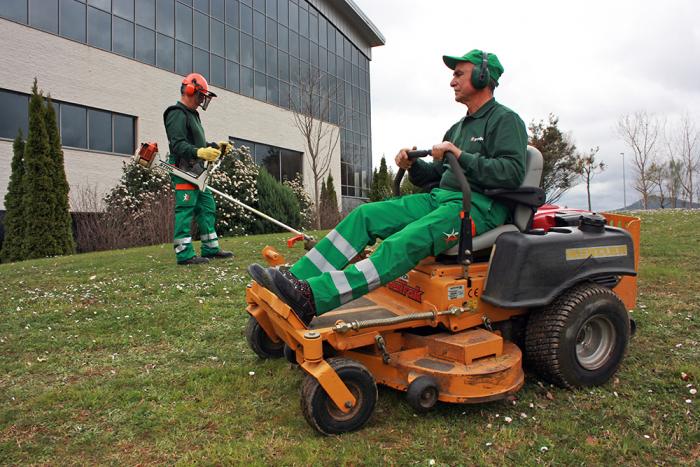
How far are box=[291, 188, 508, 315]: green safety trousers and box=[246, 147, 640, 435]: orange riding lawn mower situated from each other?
10 centimetres

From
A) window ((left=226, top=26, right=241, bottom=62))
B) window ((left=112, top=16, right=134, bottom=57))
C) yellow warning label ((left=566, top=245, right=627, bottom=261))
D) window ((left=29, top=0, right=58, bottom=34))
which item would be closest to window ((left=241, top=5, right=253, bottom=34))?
window ((left=226, top=26, right=241, bottom=62))

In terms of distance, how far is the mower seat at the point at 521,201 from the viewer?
3.22m

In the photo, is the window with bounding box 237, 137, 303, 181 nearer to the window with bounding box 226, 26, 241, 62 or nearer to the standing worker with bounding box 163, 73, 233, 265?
the window with bounding box 226, 26, 241, 62

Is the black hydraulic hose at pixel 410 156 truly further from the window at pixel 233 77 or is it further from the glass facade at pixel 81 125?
the window at pixel 233 77

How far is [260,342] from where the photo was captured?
12.3 ft

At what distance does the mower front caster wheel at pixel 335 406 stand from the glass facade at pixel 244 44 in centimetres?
1593

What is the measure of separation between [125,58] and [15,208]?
7.68 meters

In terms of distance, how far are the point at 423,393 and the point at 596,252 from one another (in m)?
1.44

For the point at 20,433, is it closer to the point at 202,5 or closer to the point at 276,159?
the point at 202,5

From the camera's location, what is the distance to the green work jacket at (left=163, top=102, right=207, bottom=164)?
6.91 metres

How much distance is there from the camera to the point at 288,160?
1037 inches

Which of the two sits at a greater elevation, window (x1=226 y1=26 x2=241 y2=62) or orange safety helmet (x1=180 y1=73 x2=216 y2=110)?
window (x1=226 y1=26 x2=241 y2=62)

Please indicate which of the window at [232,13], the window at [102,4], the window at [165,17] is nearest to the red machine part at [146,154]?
the window at [102,4]

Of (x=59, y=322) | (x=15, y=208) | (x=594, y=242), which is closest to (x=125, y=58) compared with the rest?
(x=15, y=208)
